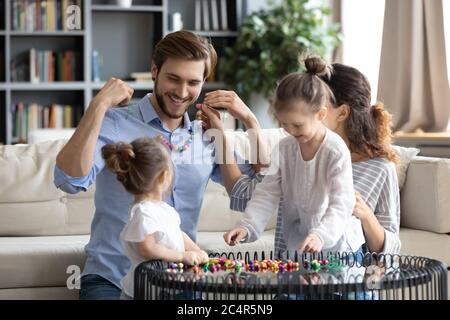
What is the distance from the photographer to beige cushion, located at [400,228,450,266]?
3.29 meters

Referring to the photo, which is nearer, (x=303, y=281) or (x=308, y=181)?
(x=303, y=281)

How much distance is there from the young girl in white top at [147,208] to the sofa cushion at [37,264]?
111 cm

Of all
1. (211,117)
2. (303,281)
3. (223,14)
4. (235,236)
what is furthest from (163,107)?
(223,14)

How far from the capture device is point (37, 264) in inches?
115

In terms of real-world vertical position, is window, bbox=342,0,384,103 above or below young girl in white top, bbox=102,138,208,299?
above

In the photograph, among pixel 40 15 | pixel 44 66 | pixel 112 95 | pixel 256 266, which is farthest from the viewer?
pixel 44 66

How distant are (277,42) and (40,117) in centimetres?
192

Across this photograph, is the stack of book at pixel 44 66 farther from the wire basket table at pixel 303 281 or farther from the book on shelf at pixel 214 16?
the wire basket table at pixel 303 281

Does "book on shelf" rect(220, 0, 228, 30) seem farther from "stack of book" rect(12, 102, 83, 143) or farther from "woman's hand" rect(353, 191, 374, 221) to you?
"woman's hand" rect(353, 191, 374, 221)

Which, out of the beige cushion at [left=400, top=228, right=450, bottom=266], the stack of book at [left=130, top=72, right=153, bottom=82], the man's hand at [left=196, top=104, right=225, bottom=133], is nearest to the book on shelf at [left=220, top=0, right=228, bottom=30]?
the stack of book at [left=130, top=72, right=153, bottom=82]

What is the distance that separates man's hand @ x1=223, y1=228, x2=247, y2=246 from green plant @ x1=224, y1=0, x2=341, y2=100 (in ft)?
14.3

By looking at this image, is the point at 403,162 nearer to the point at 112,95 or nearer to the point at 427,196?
the point at 427,196

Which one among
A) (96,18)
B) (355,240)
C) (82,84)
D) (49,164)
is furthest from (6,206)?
(96,18)

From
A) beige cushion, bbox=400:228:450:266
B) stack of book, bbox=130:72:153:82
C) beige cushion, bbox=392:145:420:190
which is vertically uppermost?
stack of book, bbox=130:72:153:82
